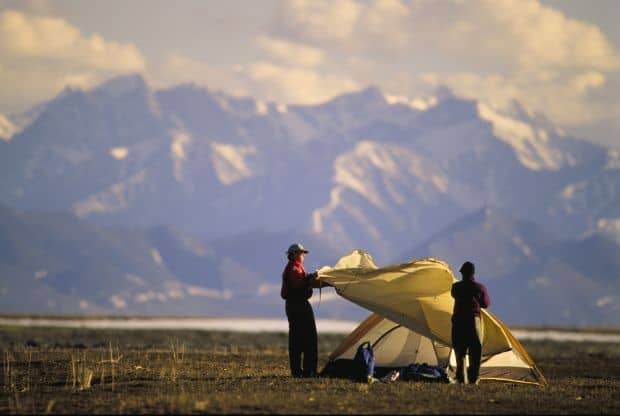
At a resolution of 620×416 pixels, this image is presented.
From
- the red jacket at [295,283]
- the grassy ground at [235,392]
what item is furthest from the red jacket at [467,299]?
the red jacket at [295,283]

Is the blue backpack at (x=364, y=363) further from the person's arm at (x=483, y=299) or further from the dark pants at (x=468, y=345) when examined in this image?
the person's arm at (x=483, y=299)

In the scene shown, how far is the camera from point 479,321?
29281 millimetres

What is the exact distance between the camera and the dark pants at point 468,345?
2914cm

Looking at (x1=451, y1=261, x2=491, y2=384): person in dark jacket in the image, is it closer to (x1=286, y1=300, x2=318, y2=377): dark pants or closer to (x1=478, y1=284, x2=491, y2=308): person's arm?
(x1=478, y1=284, x2=491, y2=308): person's arm

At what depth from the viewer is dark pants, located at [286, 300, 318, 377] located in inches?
1168

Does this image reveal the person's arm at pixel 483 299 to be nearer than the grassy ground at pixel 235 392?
No

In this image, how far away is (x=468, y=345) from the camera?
29.3 meters

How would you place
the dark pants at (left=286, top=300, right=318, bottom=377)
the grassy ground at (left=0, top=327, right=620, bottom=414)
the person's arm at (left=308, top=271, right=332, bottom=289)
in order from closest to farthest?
the grassy ground at (left=0, top=327, right=620, bottom=414)
the dark pants at (left=286, top=300, right=318, bottom=377)
the person's arm at (left=308, top=271, right=332, bottom=289)

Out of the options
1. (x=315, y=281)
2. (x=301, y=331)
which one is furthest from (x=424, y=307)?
(x=301, y=331)

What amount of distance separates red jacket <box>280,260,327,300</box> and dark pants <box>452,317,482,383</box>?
3.50m

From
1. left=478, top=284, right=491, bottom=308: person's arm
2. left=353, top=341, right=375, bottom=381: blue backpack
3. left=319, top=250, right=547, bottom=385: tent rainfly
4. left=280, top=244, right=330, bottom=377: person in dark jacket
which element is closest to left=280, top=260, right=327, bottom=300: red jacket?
left=280, top=244, right=330, bottom=377: person in dark jacket

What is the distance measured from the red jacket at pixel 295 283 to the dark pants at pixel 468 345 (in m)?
3.50

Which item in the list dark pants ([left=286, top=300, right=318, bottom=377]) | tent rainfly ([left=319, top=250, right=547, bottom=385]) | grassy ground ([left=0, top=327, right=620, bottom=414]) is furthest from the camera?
tent rainfly ([left=319, top=250, right=547, bottom=385])

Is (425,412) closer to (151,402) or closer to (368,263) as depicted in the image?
(151,402)
